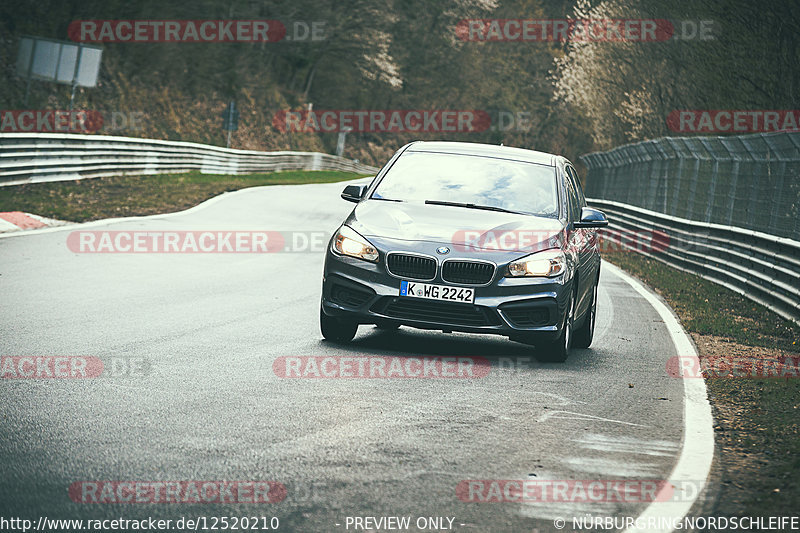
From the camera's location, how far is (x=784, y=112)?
28562mm

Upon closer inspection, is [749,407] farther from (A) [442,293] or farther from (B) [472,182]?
(B) [472,182]

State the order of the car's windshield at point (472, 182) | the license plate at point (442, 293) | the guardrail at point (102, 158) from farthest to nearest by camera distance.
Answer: the guardrail at point (102, 158)
the car's windshield at point (472, 182)
the license plate at point (442, 293)

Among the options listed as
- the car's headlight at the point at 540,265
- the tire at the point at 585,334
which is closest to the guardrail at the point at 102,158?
the tire at the point at 585,334

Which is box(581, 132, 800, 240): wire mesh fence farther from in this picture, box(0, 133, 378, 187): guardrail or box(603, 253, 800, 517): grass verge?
box(0, 133, 378, 187): guardrail

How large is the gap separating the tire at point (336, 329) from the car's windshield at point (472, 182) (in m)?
1.20

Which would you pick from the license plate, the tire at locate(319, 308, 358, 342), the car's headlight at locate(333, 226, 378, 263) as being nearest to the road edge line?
the license plate

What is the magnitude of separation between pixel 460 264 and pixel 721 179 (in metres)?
12.5

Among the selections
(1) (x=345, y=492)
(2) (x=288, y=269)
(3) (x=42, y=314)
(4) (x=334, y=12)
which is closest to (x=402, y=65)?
(4) (x=334, y=12)

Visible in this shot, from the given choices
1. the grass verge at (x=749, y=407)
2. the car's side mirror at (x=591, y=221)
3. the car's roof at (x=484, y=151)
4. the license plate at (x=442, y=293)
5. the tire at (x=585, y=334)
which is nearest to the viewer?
the grass verge at (x=749, y=407)

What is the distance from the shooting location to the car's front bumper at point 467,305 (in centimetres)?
883

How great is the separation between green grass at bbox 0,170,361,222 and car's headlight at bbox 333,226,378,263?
1211 cm

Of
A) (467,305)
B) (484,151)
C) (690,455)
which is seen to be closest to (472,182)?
(484,151)

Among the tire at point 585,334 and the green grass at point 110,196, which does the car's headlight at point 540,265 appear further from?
the green grass at point 110,196

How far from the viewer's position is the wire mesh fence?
50.9ft
